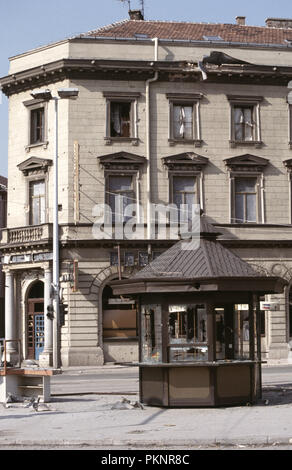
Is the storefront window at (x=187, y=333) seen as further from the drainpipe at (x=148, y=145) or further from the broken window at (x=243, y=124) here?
the broken window at (x=243, y=124)

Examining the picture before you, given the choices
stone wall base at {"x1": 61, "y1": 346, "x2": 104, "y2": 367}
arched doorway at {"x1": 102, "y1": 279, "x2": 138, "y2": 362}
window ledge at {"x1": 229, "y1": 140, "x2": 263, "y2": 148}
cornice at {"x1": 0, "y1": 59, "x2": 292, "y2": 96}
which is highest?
cornice at {"x1": 0, "y1": 59, "x2": 292, "y2": 96}

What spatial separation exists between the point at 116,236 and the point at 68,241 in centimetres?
234

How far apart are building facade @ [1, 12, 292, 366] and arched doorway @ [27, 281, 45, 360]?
0.19 ft

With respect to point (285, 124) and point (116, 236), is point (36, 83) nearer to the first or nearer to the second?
point (116, 236)

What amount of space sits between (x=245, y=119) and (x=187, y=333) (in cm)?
2637

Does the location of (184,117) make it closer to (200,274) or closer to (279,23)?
(279,23)

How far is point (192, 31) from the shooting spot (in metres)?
47.4

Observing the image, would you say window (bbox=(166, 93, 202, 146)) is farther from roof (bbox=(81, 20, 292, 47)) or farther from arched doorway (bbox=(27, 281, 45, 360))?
arched doorway (bbox=(27, 281, 45, 360))

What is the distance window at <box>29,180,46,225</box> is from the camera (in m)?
43.6

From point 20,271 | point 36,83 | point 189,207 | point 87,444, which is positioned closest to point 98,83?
point 36,83

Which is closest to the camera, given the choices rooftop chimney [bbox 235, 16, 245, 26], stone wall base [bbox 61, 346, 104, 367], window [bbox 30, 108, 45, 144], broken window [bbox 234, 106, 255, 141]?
stone wall base [bbox 61, 346, 104, 367]

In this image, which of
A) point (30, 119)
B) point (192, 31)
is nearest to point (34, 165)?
point (30, 119)

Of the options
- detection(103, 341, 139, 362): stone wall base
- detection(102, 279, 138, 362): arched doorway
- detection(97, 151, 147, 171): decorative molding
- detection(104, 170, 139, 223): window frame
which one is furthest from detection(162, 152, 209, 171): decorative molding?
detection(103, 341, 139, 362): stone wall base

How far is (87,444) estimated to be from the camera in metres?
13.8
